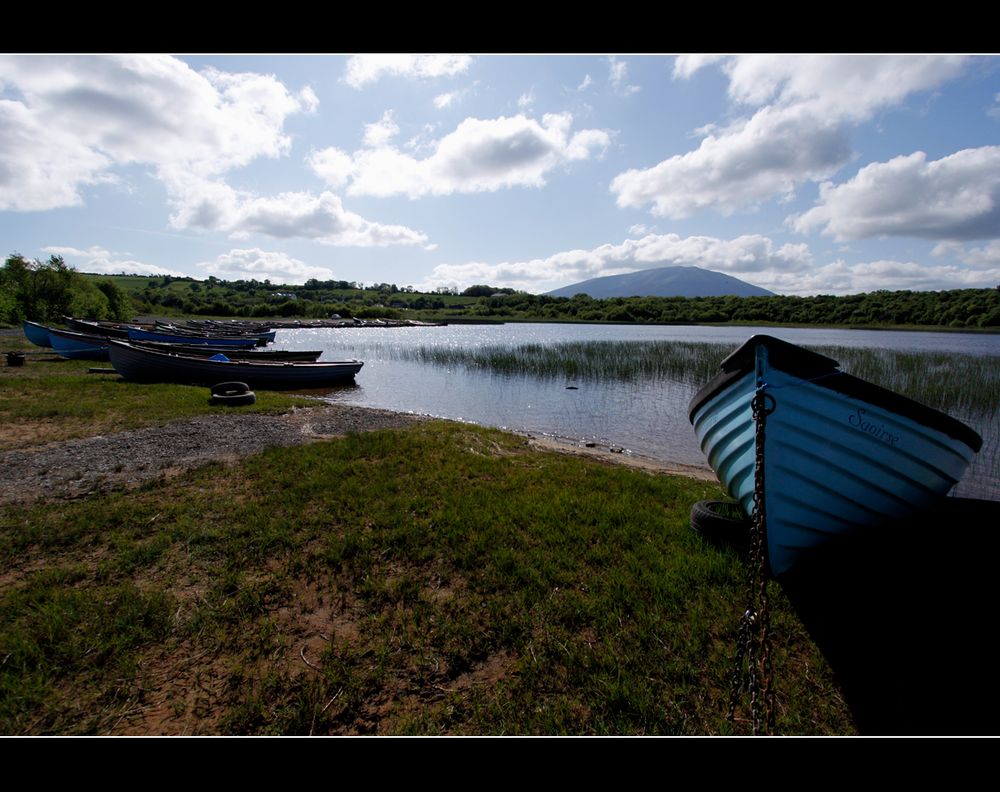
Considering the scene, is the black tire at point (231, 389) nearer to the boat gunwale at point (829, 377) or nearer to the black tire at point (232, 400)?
the black tire at point (232, 400)

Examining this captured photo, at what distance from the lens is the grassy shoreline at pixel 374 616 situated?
2.91 metres

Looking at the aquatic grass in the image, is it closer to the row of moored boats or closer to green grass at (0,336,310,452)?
the row of moored boats

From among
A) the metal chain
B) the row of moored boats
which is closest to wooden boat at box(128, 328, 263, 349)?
the row of moored boats

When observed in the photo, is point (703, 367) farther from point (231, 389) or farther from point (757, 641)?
point (757, 641)

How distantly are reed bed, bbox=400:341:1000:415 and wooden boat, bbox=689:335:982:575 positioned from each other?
16217mm

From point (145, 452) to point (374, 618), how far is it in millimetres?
7176

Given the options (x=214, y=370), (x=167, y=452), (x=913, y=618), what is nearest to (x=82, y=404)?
(x=214, y=370)

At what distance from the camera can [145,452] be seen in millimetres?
8164

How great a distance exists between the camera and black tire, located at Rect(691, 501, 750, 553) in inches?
192

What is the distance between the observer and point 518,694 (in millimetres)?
3076

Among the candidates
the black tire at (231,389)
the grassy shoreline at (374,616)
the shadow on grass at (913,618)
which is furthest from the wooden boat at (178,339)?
the shadow on grass at (913,618)

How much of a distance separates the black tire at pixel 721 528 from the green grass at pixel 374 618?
0.83 feet
